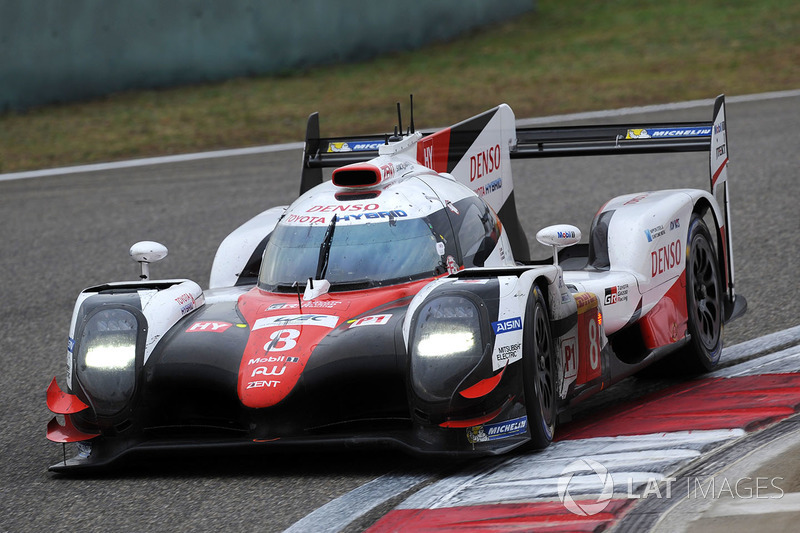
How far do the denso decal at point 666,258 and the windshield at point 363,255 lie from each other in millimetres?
1433

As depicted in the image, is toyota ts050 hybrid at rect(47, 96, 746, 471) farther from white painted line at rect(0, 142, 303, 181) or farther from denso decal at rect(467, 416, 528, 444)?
white painted line at rect(0, 142, 303, 181)

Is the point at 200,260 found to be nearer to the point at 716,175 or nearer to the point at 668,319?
the point at 716,175

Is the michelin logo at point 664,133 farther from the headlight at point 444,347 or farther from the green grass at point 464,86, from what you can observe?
the green grass at point 464,86

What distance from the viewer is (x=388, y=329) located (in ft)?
18.1

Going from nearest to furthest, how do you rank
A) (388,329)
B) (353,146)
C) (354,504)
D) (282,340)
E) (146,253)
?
1. (354,504)
2. (388,329)
3. (282,340)
4. (146,253)
5. (353,146)

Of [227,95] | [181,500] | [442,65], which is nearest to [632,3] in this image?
[442,65]

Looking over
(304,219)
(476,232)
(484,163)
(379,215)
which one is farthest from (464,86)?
(379,215)

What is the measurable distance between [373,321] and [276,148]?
1175 cm

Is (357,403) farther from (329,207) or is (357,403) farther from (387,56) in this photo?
(387,56)

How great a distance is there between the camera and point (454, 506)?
483 cm

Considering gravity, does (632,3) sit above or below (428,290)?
above

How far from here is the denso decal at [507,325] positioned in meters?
5.30

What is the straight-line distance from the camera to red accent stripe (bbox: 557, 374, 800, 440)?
19.1ft

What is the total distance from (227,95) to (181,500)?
15087 mm
